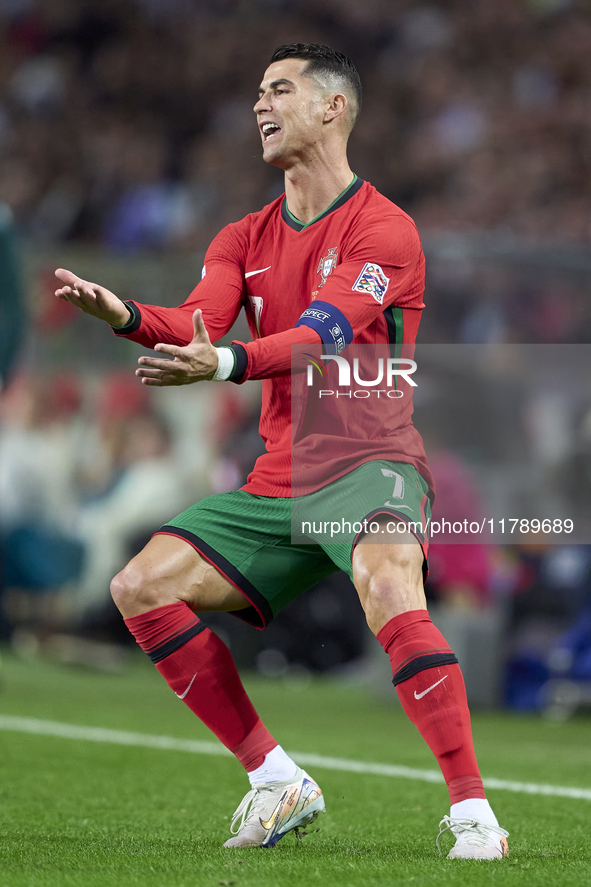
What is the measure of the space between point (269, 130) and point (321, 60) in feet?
0.90

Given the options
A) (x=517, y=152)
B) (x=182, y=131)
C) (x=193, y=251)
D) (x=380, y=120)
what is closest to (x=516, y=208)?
(x=517, y=152)

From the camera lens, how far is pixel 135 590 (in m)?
3.31

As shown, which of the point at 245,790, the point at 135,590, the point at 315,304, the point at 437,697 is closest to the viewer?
the point at 437,697

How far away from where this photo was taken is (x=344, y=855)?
317cm

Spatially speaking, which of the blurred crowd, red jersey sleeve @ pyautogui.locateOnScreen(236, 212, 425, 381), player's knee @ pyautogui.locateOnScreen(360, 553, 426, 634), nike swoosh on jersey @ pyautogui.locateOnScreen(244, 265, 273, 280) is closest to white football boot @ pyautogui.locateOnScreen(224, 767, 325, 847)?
player's knee @ pyautogui.locateOnScreen(360, 553, 426, 634)

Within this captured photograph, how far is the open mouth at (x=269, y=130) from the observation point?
141 inches

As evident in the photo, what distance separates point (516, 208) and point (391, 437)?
9709 millimetres

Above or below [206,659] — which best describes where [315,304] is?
above

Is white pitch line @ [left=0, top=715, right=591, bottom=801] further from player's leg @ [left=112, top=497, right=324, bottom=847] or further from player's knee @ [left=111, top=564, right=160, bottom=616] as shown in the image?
player's knee @ [left=111, top=564, right=160, bottom=616]

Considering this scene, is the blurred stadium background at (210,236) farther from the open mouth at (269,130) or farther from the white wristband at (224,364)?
the white wristband at (224,364)

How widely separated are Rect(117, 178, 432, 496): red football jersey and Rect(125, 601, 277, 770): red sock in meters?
0.45

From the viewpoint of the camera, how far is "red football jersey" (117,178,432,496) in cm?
321

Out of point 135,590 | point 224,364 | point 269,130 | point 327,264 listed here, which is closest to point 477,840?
point 135,590

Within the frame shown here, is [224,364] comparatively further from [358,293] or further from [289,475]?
[289,475]
